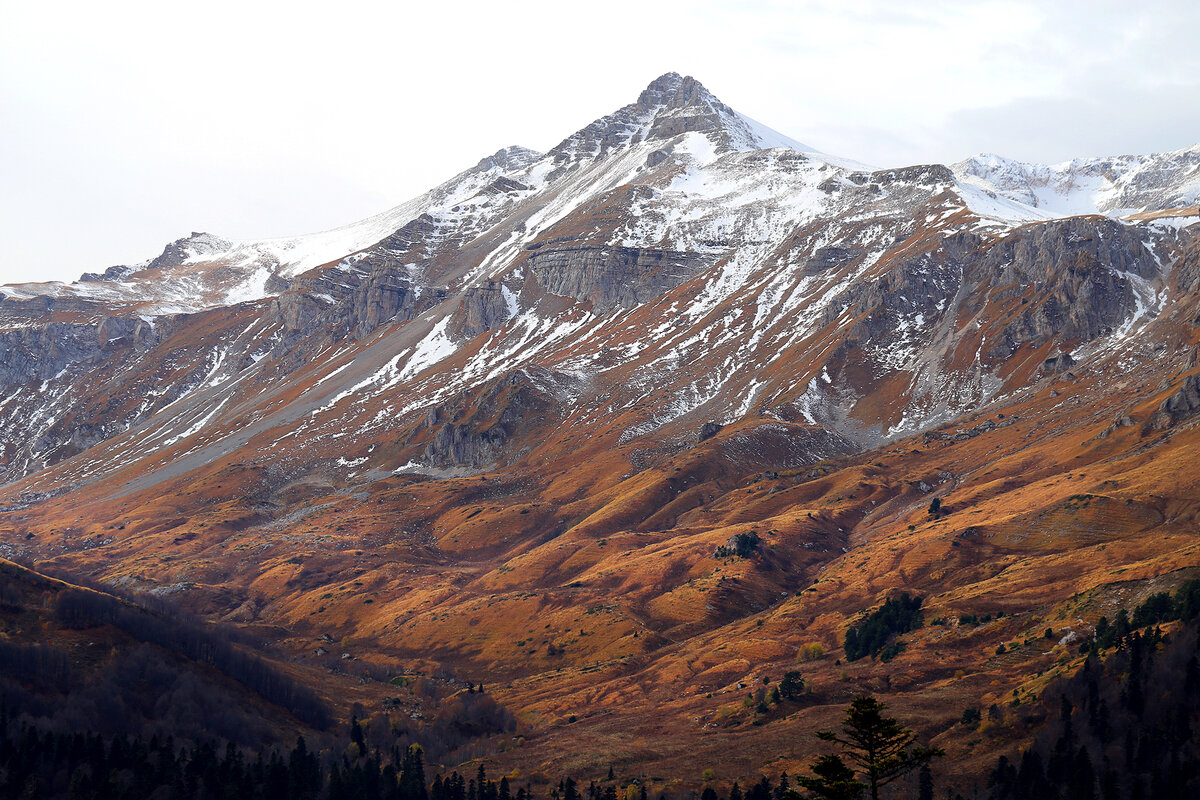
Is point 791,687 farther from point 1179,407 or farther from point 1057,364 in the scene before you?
point 1057,364

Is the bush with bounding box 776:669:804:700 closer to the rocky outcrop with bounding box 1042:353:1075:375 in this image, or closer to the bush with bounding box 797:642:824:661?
the bush with bounding box 797:642:824:661

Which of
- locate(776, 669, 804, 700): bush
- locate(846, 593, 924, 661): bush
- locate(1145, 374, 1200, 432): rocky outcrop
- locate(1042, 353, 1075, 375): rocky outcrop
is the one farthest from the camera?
locate(1042, 353, 1075, 375): rocky outcrop

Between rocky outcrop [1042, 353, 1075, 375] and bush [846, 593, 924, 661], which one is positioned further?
rocky outcrop [1042, 353, 1075, 375]

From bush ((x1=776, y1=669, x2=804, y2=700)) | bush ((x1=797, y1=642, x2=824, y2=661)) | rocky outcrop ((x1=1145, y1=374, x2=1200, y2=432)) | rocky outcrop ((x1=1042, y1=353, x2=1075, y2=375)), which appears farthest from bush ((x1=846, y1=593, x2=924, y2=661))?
rocky outcrop ((x1=1042, y1=353, x2=1075, y2=375))

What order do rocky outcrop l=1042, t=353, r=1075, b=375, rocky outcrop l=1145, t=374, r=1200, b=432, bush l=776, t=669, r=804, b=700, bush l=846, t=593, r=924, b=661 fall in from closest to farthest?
bush l=776, t=669, r=804, b=700 < bush l=846, t=593, r=924, b=661 < rocky outcrop l=1145, t=374, r=1200, b=432 < rocky outcrop l=1042, t=353, r=1075, b=375

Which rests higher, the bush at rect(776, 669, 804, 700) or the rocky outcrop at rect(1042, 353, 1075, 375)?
the rocky outcrop at rect(1042, 353, 1075, 375)

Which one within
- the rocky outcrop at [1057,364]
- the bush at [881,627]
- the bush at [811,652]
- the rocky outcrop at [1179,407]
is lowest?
the bush at [811,652]

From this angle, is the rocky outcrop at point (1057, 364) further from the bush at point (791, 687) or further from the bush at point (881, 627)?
the bush at point (791, 687)

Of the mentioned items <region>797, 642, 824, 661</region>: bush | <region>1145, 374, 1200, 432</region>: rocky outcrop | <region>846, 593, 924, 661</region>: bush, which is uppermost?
<region>1145, 374, 1200, 432</region>: rocky outcrop

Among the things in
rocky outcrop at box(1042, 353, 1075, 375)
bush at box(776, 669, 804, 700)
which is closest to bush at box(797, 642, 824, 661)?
bush at box(776, 669, 804, 700)

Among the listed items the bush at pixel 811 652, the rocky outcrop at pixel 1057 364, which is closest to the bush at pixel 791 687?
the bush at pixel 811 652

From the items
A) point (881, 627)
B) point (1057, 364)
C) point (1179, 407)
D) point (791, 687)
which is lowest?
point (791, 687)

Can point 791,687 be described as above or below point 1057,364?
below

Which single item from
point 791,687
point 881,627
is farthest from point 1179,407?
point 791,687
